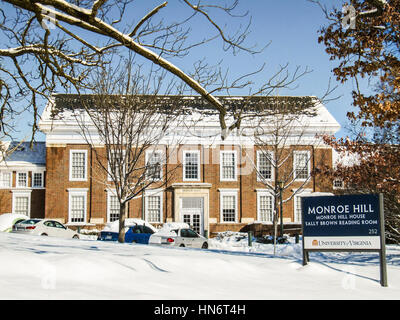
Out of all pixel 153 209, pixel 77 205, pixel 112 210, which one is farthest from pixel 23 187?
pixel 153 209

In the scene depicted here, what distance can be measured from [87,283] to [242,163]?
3416 centimetres

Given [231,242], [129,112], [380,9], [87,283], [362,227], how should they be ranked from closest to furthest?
[87,283] < [362,227] < [380,9] < [129,112] < [231,242]

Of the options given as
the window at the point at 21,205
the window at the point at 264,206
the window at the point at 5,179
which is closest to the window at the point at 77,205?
the window at the point at 21,205

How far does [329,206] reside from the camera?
10.5 meters

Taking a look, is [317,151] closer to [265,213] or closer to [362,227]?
[265,213]

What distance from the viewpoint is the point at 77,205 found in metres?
40.9

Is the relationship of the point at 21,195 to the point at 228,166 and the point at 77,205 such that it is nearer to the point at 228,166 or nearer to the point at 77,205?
the point at 77,205

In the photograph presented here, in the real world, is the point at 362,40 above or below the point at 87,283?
above

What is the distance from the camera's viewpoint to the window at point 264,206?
41.3 m

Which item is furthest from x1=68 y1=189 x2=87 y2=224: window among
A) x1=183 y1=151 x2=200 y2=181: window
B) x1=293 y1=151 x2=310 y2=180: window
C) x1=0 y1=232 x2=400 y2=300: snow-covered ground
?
x1=0 y1=232 x2=400 y2=300: snow-covered ground

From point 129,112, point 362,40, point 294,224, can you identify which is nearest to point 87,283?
point 362,40

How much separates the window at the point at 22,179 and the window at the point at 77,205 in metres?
4.43

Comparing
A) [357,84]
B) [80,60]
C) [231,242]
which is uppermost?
[80,60]

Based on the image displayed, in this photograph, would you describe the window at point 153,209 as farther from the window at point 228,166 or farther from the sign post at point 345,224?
the sign post at point 345,224
